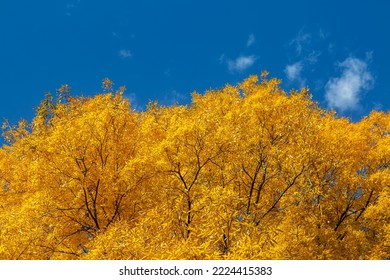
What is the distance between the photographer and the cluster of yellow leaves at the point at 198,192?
20.1m

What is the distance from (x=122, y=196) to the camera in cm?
2547

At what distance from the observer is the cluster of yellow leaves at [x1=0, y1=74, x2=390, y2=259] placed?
2009 centimetres

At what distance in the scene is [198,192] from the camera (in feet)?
75.9

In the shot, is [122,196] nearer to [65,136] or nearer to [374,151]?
[65,136]

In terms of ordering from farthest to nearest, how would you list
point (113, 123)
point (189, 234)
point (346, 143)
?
point (346, 143) < point (113, 123) < point (189, 234)

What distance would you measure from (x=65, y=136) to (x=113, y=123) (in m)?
2.91

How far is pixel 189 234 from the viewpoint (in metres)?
21.1
